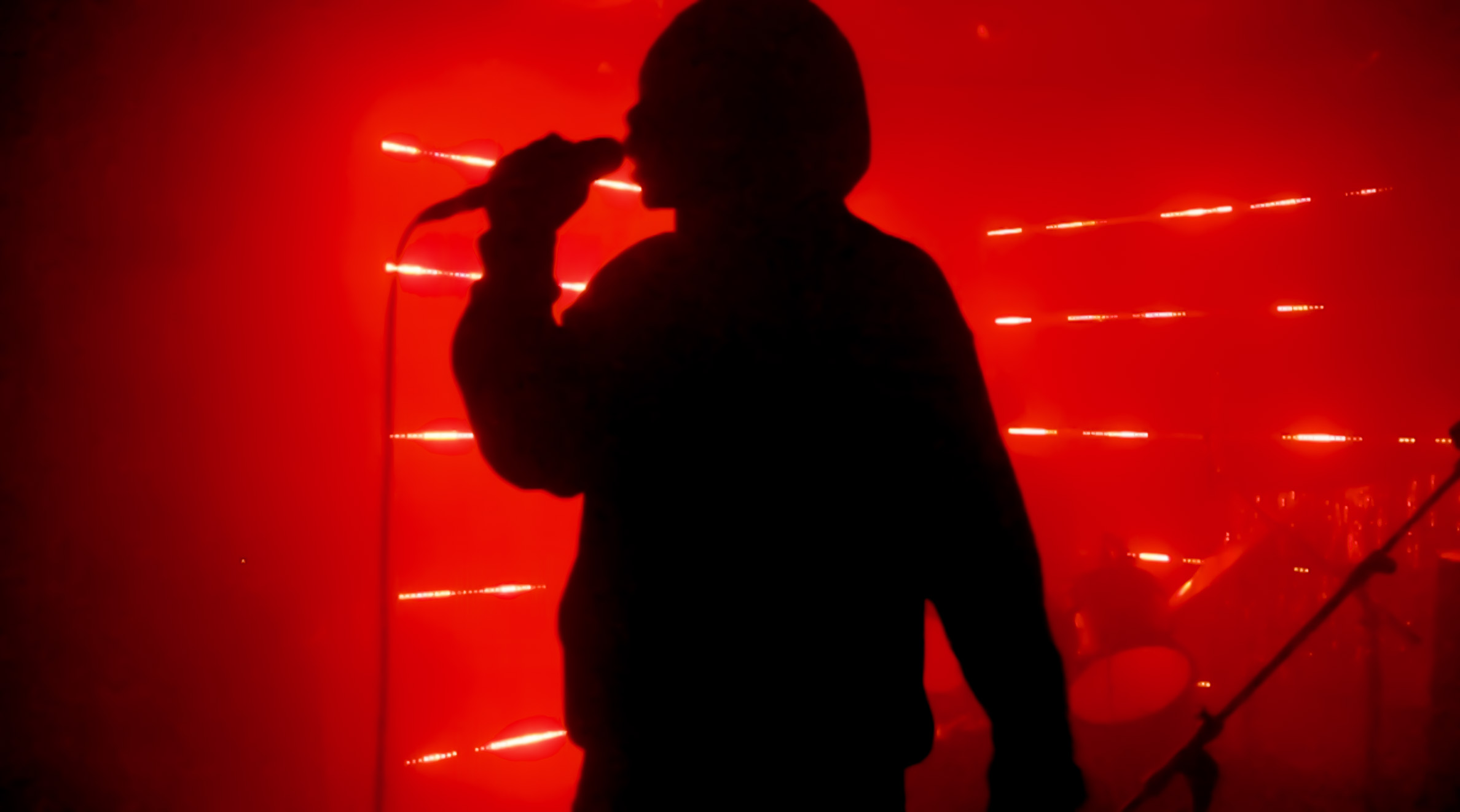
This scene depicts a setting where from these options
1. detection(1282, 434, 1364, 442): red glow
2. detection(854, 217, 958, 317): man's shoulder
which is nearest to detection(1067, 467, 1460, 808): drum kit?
detection(1282, 434, 1364, 442): red glow

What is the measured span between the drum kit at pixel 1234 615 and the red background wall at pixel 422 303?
12 centimetres

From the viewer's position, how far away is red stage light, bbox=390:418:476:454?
1.44 metres

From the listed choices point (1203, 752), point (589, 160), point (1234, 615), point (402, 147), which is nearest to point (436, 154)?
point (402, 147)

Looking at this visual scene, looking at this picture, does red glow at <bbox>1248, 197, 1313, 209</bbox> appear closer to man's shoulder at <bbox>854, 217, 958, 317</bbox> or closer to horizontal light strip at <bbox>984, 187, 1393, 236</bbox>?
horizontal light strip at <bbox>984, 187, 1393, 236</bbox>

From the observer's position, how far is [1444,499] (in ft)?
5.32

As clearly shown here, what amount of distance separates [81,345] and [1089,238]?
7.05 feet

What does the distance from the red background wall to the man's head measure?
2.91 ft

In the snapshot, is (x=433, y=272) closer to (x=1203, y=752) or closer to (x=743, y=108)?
(x=743, y=108)

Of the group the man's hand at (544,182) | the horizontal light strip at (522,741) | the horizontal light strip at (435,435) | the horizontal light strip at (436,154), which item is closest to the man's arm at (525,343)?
the man's hand at (544,182)

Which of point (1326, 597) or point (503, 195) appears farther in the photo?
point (1326, 597)

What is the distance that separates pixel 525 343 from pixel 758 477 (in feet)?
0.68

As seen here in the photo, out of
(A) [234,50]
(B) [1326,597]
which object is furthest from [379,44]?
(B) [1326,597]

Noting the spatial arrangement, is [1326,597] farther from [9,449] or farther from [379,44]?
[9,449]

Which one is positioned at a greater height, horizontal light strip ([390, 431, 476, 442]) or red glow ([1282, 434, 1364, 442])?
red glow ([1282, 434, 1364, 442])
